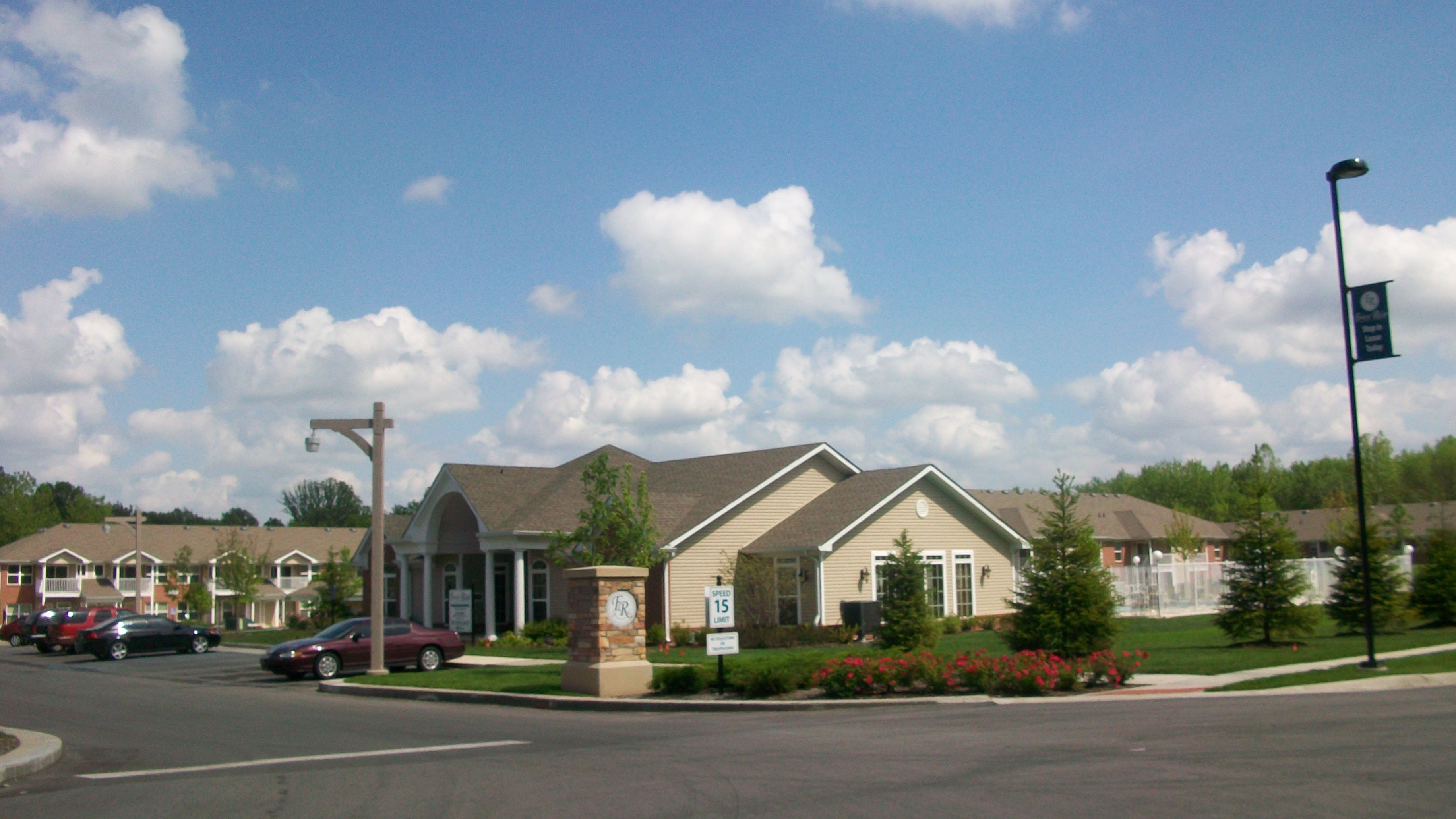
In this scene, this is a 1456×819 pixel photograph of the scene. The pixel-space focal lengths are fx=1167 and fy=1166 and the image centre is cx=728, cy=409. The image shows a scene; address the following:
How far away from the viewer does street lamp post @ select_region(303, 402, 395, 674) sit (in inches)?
1012

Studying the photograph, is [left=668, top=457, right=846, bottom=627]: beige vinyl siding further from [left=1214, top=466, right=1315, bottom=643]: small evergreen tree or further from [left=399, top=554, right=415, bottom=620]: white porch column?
[left=1214, top=466, right=1315, bottom=643]: small evergreen tree

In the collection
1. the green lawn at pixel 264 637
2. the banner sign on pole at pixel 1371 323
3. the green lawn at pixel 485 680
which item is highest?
the banner sign on pole at pixel 1371 323

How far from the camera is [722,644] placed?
62.1 feet

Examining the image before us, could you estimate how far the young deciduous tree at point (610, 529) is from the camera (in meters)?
31.5

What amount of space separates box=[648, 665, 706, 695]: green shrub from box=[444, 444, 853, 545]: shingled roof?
1383cm

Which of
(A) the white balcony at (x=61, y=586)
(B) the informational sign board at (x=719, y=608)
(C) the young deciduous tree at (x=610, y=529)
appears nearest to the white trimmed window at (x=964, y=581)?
(C) the young deciduous tree at (x=610, y=529)

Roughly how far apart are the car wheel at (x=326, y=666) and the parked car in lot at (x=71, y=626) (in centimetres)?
1731

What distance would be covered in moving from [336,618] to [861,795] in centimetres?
4026

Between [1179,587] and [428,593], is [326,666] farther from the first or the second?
[1179,587]

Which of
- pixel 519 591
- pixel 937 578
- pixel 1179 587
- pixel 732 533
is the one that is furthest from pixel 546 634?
pixel 1179 587

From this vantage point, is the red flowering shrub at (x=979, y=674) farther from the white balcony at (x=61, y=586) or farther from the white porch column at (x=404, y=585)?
the white balcony at (x=61, y=586)

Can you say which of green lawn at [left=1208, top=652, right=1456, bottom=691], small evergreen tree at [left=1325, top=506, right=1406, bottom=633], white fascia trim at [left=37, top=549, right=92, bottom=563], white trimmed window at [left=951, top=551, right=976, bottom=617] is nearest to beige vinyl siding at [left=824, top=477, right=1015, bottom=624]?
white trimmed window at [left=951, top=551, right=976, bottom=617]

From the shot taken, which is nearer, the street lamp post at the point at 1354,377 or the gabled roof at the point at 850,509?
the street lamp post at the point at 1354,377

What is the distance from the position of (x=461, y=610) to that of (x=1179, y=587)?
25332mm
